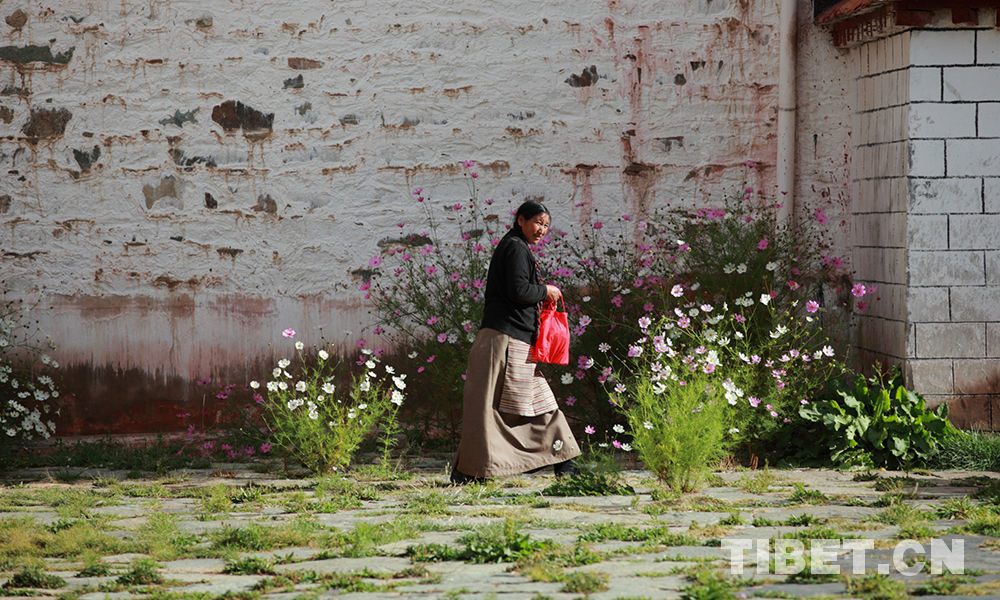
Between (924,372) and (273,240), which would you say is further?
(273,240)

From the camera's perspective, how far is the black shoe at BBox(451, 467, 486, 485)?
5395mm

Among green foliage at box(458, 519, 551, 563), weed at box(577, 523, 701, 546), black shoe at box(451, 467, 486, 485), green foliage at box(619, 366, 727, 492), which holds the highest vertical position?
green foliage at box(619, 366, 727, 492)

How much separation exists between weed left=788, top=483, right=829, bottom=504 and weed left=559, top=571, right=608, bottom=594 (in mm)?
1748

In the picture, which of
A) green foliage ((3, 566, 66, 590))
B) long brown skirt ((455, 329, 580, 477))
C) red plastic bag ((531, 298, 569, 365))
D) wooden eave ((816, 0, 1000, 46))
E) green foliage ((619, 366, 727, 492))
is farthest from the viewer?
wooden eave ((816, 0, 1000, 46))

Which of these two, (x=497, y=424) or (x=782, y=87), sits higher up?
(x=782, y=87)

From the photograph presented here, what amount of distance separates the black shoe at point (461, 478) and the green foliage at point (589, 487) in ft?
1.30

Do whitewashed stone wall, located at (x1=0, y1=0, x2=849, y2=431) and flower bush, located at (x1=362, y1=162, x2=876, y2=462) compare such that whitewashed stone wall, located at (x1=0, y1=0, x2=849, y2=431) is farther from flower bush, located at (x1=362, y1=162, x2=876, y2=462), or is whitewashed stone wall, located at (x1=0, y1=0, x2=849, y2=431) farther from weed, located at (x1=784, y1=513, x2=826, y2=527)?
weed, located at (x1=784, y1=513, x2=826, y2=527)

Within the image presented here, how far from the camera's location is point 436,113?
720cm

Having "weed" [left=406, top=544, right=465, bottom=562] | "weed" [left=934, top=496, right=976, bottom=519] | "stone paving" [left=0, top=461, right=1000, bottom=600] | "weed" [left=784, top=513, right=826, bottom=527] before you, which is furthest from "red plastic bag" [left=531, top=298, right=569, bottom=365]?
"weed" [left=934, top=496, right=976, bottom=519]

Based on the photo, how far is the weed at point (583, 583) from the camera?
3303mm


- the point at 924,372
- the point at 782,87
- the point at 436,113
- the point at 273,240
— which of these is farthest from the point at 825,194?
the point at 273,240

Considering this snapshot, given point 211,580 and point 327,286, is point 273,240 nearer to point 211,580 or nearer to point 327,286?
point 327,286

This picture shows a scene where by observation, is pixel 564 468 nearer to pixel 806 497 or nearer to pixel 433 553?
pixel 806 497

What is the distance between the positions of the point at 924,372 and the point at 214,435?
4.57 metres
